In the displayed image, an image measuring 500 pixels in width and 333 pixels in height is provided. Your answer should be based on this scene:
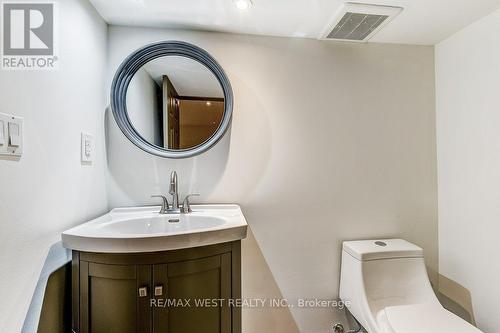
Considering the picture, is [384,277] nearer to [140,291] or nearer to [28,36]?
[140,291]

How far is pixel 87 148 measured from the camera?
1253mm

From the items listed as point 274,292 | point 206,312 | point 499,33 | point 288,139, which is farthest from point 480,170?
point 206,312

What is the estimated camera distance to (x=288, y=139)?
1643 mm

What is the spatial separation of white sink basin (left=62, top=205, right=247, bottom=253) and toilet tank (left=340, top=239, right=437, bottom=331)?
77cm

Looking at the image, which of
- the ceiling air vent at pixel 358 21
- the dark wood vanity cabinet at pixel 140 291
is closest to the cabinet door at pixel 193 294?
the dark wood vanity cabinet at pixel 140 291

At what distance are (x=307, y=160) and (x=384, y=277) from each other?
32.0 inches

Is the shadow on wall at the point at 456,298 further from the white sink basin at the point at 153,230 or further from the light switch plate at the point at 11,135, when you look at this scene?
the light switch plate at the point at 11,135

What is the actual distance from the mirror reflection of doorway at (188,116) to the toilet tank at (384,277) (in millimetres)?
→ 1125

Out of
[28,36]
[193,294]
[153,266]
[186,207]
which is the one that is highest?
[28,36]

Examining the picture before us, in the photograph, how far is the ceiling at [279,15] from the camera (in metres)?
1.32

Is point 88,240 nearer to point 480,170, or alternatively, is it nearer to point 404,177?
point 404,177

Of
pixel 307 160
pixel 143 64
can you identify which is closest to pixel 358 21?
pixel 307 160

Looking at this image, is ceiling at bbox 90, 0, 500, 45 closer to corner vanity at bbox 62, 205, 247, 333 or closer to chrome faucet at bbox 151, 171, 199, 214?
chrome faucet at bbox 151, 171, 199, 214

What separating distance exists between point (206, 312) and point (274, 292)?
695 millimetres
